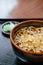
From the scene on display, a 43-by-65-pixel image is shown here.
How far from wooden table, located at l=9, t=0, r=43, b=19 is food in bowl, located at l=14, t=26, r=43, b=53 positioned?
0.27 meters

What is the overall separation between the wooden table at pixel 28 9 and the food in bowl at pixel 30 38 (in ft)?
0.88

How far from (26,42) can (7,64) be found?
0.51 ft

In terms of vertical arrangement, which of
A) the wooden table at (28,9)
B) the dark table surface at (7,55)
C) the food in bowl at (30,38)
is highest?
the wooden table at (28,9)

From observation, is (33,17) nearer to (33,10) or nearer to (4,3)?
(33,10)

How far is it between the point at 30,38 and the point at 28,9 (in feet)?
1.63

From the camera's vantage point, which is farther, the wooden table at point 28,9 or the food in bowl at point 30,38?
the wooden table at point 28,9

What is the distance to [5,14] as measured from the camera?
1.27m

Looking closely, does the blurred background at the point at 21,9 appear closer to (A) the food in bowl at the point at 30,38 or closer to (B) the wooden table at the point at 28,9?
(B) the wooden table at the point at 28,9

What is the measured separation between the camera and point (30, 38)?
35.6 inches

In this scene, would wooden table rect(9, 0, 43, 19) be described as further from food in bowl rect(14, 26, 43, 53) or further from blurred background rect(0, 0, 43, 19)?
food in bowl rect(14, 26, 43, 53)

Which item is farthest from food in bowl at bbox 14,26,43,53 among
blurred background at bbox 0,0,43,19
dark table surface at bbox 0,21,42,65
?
blurred background at bbox 0,0,43,19

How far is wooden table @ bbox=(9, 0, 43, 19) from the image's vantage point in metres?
1.25

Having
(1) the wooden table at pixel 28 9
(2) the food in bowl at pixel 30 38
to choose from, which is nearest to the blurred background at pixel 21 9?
(1) the wooden table at pixel 28 9

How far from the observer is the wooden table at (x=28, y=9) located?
1252mm
